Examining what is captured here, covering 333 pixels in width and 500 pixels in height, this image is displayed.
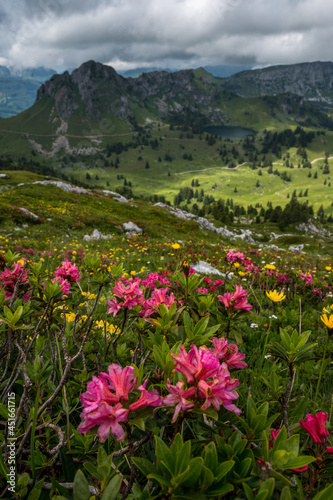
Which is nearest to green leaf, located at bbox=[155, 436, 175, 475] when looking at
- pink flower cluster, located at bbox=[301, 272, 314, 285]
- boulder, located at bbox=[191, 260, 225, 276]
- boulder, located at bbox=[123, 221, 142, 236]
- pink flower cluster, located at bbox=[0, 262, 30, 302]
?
pink flower cluster, located at bbox=[0, 262, 30, 302]

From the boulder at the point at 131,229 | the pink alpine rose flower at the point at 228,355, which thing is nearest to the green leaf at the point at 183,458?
the pink alpine rose flower at the point at 228,355

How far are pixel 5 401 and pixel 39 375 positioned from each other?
733 mm

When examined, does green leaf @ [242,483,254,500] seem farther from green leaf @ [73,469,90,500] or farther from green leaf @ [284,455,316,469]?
green leaf @ [73,469,90,500]

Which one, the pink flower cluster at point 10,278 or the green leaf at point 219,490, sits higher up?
the pink flower cluster at point 10,278

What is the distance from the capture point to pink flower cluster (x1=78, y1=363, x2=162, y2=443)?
1318 millimetres

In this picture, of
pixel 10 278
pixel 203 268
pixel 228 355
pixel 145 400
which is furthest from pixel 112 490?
pixel 203 268

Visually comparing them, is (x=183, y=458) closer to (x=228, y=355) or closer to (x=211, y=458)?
(x=211, y=458)

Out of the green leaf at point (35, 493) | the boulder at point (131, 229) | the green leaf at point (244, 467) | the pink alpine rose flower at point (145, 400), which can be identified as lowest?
the boulder at point (131, 229)

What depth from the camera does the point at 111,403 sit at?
4.66 ft

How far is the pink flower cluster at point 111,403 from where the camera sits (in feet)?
4.33

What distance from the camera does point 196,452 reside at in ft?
8.20

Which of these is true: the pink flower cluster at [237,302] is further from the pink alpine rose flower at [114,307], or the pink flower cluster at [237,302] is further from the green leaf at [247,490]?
the green leaf at [247,490]

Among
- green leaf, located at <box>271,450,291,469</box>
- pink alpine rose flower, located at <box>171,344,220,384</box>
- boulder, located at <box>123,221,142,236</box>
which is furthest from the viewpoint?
A: boulder, located at <box>123,221,142,236</box>

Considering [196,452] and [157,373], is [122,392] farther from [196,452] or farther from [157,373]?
[196,452]
